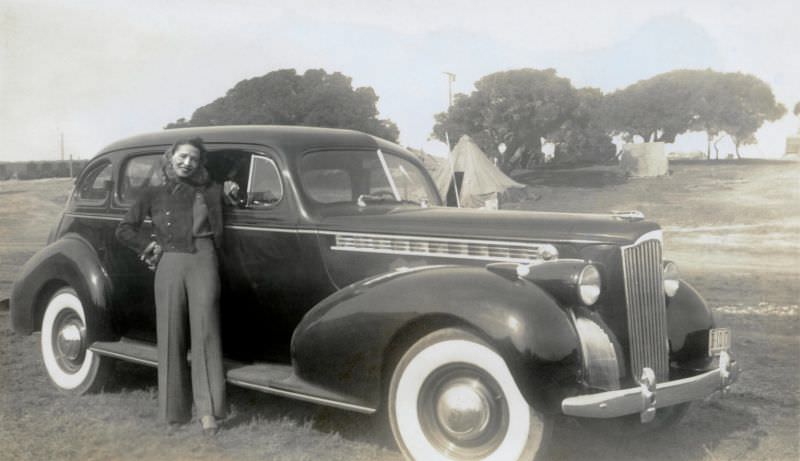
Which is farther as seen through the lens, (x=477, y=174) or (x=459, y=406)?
(x=477, y=174)

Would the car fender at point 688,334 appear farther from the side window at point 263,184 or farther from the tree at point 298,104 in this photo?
the tree at point 298,104

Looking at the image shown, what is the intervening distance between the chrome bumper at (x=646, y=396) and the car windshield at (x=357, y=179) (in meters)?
1.75

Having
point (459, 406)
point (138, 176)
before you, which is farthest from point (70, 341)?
point (459, 406)

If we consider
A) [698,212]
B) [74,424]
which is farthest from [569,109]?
[698,212]

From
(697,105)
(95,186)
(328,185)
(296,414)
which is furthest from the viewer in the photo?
(697,105)

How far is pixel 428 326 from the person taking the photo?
11.4 ft

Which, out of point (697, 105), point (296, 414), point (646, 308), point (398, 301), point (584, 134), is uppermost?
point (697, 105)

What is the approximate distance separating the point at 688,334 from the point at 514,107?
10.2ft

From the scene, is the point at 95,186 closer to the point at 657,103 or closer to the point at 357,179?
the point at 357,179

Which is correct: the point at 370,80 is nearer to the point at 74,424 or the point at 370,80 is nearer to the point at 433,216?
the point at 433,216

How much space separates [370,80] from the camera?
529cm

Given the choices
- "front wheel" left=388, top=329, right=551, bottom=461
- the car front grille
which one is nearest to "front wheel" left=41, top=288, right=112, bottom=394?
"front wheel" left=388, top=329, right=551, bottom=461

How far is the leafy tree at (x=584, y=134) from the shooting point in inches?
281

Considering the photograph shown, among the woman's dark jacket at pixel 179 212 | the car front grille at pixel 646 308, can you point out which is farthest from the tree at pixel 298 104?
the car front grille at pixel 646 308
